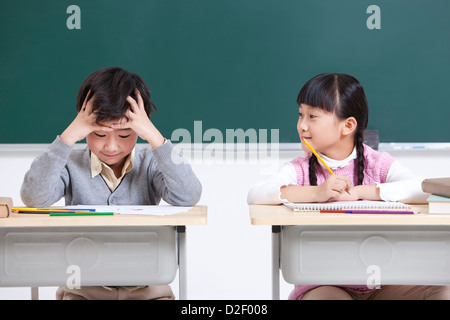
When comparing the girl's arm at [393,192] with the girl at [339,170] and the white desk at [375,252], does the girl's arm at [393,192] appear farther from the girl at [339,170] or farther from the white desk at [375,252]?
the white desk at [375,252]

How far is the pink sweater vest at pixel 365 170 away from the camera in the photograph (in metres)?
1.94

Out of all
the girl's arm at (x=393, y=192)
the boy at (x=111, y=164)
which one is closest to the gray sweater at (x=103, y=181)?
the boy at (x=111, y=164)

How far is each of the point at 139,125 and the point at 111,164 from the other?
→ 26cm

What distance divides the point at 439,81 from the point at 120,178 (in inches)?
69.7

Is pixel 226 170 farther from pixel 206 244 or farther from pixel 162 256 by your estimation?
pixel 162 256

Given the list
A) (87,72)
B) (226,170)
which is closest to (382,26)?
(226,170)

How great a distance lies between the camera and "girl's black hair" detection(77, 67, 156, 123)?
1.72 meters

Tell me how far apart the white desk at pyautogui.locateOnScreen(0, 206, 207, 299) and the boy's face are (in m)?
0.39

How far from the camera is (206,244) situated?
2.95m

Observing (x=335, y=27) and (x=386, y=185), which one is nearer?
(x=386, y=185)

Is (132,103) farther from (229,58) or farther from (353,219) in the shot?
(229,58)

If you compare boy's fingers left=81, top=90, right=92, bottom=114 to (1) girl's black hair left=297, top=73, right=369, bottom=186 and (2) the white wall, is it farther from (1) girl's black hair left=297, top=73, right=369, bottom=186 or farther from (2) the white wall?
(2) the white wall

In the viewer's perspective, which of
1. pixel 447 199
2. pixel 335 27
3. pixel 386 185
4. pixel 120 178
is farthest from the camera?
pixel 335 27
